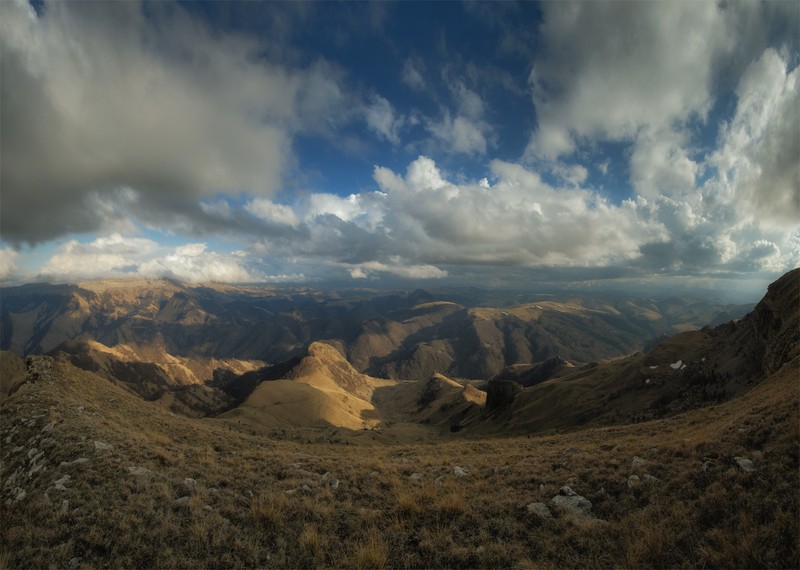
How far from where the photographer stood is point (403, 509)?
10.9m

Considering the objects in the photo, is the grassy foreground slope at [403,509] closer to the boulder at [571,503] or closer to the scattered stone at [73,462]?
the scattered stone at [73,462]

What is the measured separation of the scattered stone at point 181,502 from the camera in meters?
10.5

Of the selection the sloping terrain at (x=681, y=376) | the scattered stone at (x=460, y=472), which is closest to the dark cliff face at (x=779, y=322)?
the sloping terrain at (x=681, y=376)

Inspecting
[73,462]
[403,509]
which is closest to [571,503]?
[403,509]

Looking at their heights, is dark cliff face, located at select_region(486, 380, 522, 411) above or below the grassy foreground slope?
below

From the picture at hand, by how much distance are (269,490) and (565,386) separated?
8631 cm

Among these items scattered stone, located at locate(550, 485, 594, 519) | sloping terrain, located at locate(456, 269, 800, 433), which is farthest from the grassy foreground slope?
sloping terrain, located at locate(456, 269, 800, 433)

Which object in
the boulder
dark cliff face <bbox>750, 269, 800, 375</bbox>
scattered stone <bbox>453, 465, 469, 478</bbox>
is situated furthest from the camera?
dark cliff face <bbox>750, 269, 800, 375</bbox>

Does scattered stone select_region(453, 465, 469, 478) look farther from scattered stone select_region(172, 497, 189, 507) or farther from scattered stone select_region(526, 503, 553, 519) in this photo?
scattered stone select_region(172, 497, 189, 507)

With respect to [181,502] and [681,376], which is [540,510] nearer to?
[181,502]

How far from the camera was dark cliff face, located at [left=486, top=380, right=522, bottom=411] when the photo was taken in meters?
102

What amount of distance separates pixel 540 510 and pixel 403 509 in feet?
13.8

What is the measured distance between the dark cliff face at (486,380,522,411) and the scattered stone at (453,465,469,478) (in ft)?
296

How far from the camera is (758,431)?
41.7 feet
